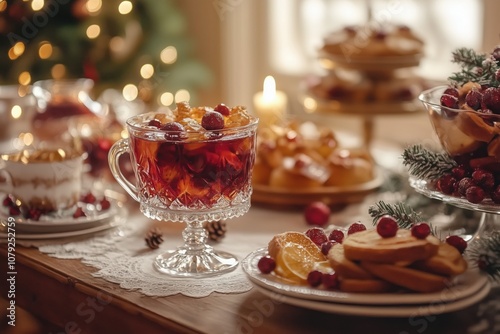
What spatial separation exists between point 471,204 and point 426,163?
0.12 m

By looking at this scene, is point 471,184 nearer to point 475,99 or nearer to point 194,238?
point 475,99

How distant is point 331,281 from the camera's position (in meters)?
1.06

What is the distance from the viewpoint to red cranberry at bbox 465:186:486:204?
47.0 inches

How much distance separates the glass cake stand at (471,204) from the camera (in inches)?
47.0

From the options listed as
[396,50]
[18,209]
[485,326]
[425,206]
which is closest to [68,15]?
[396,50]

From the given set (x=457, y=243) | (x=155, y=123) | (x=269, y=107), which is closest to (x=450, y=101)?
(x=457, y=243)

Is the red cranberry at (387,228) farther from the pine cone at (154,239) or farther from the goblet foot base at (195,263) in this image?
the pine cone at (154,239)

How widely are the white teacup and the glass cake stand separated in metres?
0.65

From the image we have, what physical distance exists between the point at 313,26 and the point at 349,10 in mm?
203

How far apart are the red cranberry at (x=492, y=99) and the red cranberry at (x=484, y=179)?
95 mm

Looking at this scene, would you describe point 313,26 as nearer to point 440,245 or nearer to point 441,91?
point 441,91

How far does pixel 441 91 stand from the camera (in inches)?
55.6

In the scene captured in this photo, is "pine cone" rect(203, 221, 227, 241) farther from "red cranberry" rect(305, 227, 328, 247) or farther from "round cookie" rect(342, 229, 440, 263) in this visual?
"round cookie" rect(342, 229, 440, 263)

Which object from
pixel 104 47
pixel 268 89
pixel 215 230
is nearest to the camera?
pixel 215 230
